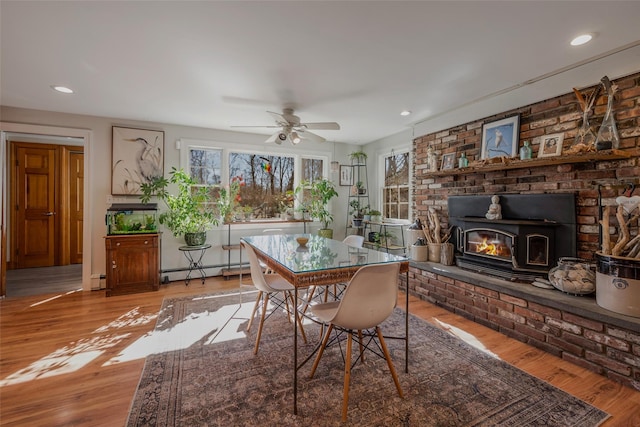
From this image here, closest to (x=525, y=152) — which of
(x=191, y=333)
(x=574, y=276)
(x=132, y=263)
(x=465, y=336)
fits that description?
(x=574, y=276)

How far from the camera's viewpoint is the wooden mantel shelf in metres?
2.28

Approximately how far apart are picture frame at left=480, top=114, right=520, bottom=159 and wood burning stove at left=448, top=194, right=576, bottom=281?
19.7 inches

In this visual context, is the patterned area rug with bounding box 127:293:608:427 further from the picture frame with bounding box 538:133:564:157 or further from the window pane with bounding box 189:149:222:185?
the window pane with bounding box 189:149:222:185

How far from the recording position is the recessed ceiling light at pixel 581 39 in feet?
6.85

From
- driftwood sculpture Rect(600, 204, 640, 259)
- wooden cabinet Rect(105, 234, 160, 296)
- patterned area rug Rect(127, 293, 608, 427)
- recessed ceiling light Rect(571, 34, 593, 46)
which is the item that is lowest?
patterned area rug Rect(127, 293, 608, 427)

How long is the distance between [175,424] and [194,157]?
3949 millimetres

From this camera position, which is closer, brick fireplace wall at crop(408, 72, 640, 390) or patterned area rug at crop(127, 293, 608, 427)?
patterned area rug at crop(127, 293, 608, 427)

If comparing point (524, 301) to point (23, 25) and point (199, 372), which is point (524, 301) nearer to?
point (199, 372)

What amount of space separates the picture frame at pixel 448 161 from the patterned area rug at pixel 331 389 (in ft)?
7.06

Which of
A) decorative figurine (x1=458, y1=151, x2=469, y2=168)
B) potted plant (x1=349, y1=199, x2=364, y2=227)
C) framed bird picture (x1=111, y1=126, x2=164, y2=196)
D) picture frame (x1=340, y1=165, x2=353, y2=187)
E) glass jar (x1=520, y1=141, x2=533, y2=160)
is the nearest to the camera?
glass jar (x1=520, y1=141, x2=533, y2=160)

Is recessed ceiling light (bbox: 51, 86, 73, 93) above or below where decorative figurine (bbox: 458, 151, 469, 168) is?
above

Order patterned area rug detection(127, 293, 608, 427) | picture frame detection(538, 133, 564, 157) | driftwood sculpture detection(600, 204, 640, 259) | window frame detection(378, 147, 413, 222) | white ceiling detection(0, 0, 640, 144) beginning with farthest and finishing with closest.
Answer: window frame detection(378, 147, 413, 222)
picture frame detection(538, 133, 564, 157)
driftwood sculpture detection(600, 204, 640, 259)
white ceiling detection(0, 0, 640, 144)
patterned area rug detection(127, 293, 608, 427)

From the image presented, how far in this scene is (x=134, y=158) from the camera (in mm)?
4223

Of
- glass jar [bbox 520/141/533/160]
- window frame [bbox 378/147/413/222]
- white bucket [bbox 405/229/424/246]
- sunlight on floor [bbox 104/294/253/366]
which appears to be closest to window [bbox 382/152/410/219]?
window frame [bbox 378/147/413/222]
